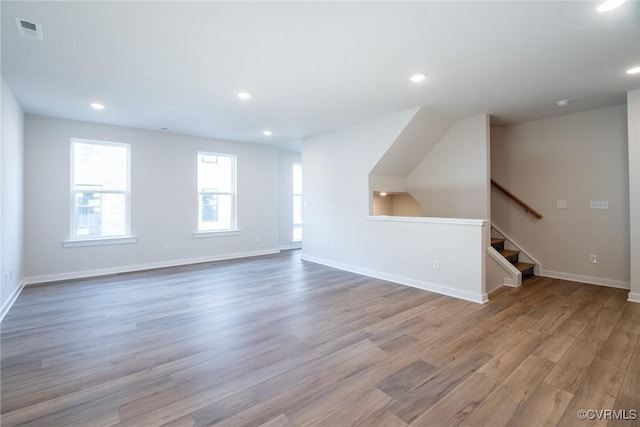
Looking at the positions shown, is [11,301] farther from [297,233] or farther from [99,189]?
[297,233]

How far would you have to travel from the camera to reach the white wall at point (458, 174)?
4492 millimetres

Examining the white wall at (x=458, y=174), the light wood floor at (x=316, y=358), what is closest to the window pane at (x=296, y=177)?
the white wall at (x=458, y=174)

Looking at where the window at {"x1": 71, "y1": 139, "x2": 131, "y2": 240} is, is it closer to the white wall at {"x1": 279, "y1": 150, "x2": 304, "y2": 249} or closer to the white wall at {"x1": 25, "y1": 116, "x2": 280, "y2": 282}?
the white wall at {"x1": 25, "y1": 116, "x2": 280, "y2": 282}

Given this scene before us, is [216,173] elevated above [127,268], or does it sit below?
above

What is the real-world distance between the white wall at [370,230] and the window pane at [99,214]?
3454 mm

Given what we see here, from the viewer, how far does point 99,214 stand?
5.07 meters

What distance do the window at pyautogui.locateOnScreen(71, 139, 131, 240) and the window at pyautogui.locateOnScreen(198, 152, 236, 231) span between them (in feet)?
4.34

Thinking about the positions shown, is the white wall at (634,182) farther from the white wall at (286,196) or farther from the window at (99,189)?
the window at (99,189)

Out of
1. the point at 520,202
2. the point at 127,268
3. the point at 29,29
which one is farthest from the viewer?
the point at 127,268

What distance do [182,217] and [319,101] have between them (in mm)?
3731

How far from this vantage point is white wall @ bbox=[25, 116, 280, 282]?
4.52 m

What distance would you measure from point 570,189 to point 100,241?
7.77 metres

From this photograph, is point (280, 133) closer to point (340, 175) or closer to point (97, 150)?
point (340, 175)

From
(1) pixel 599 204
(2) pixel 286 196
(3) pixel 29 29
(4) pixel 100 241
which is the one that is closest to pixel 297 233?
(2) pixel 286 196
